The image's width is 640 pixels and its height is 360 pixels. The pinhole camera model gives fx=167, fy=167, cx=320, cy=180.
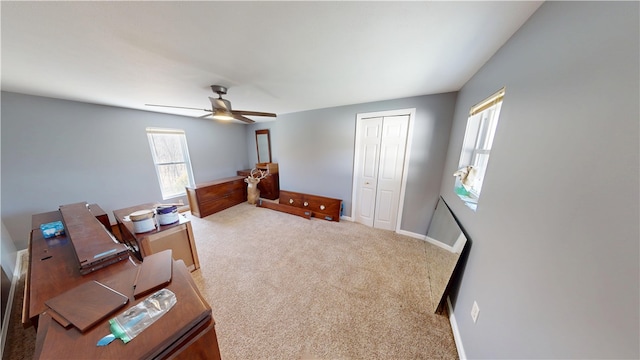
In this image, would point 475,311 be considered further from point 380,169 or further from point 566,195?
point 380,169

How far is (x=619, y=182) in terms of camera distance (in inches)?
20.0

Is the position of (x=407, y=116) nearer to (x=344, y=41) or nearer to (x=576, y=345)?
(x=344, y=41)

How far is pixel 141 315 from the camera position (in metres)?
0.68

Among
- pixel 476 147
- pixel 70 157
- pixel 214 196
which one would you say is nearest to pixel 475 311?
pixel 476 147

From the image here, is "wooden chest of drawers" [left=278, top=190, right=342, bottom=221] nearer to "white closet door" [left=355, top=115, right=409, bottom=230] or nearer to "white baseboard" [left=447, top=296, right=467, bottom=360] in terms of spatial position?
"white closet door" [left=355, top=115, right=409, bottom=230]

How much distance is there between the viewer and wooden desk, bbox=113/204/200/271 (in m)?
1.60

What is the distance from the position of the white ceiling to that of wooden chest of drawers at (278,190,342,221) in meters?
2.00

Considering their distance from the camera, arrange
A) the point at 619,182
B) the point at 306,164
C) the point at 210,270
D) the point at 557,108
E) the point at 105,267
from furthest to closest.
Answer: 1. the point at 306,164
2. the point at 210,270
3. the point at 105,267
4. the point at 557,108
5. the point at 619,182

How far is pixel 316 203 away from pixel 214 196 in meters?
2.23

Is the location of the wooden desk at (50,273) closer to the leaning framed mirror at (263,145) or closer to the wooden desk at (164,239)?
the wooden desk at (164,239)

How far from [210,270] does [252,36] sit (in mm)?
2453

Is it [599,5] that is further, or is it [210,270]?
[210,270]


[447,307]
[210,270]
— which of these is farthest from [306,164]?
[447,307]

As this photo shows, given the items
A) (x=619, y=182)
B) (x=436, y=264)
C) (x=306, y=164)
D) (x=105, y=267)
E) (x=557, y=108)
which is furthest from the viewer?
(x=306, y=164)
